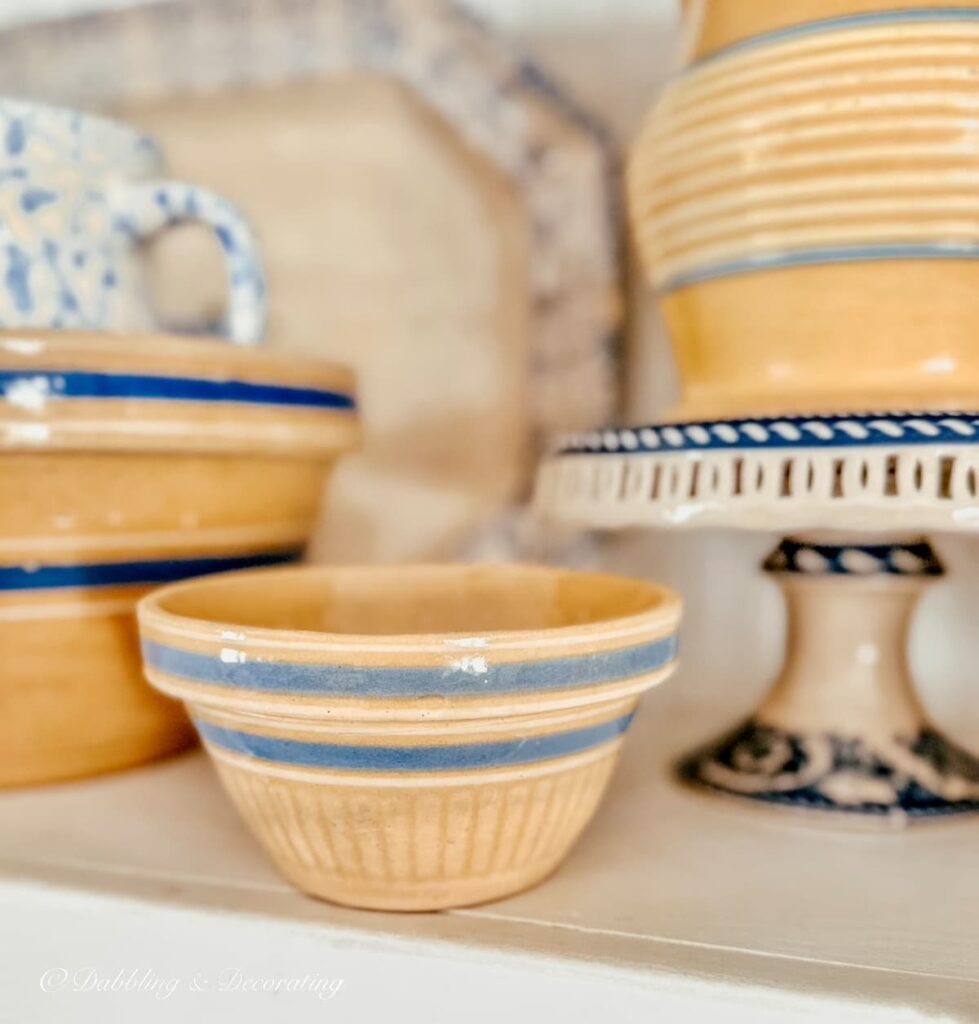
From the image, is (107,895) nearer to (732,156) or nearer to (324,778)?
(324,778)

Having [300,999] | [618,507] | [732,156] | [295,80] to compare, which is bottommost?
[300,999]

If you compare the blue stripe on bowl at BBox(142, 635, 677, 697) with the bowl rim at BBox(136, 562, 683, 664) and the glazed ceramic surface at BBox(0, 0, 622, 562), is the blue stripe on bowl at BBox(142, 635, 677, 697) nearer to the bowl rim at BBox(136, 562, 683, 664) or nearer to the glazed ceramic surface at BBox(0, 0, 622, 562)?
the bowl rim at BBox(136, 562, 683, 664)

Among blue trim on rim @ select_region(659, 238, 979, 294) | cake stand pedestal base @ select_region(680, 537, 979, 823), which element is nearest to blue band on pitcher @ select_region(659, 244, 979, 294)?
blue trim on rim @ select_region(659, 238, 979, 294)

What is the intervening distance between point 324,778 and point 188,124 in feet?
1.50

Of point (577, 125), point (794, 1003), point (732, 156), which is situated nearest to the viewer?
point (794, 1003)

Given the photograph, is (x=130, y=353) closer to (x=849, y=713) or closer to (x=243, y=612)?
(x=243, y=612)

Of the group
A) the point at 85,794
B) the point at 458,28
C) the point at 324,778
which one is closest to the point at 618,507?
the point at 324,778

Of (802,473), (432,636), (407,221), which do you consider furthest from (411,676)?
(407,221)

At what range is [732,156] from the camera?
32cm

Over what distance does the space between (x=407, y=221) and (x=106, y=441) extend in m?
0.26

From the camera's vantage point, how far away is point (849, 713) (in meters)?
0.36

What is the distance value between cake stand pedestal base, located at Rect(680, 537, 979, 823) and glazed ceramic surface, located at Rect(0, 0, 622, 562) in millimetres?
175

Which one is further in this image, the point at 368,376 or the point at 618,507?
the point at 368,376

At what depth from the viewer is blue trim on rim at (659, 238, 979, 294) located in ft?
1.01
